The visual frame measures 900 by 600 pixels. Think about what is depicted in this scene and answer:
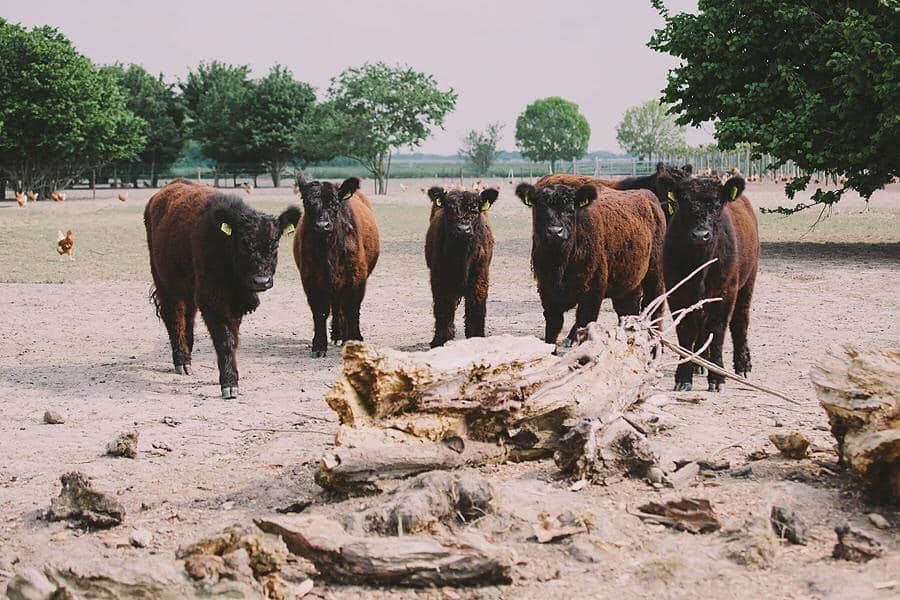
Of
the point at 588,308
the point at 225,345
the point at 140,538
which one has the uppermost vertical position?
the point at 588,308

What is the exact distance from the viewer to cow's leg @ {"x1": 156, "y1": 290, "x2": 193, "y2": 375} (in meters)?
10.8

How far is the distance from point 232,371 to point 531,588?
5394 mm

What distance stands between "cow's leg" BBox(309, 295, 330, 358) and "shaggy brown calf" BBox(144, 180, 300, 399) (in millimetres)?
1449

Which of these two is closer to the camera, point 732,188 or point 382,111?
point 732,188

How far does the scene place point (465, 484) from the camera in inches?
209

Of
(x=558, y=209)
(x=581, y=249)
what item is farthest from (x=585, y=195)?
(x=581, y=249)

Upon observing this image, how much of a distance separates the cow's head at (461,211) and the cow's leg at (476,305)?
0.53 m

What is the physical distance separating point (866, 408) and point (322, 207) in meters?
7.56

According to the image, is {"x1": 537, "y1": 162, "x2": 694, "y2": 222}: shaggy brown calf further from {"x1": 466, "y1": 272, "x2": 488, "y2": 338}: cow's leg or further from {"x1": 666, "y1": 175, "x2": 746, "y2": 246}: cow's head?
{"x1": 666, "y1": 175, "x2": 746, "y2": 246}: cow's head

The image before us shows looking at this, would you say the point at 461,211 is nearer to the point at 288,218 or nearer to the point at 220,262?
the point at 288,218

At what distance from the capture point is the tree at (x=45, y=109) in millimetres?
59531

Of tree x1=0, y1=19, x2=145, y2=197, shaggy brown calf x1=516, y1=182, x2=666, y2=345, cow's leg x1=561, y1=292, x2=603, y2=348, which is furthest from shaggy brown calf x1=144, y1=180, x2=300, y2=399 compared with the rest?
tree x1=0, y1=19, x2=145, y2=197

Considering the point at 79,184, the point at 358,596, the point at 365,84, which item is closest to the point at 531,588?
the point at 358,596

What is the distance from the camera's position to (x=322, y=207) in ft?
39.0
